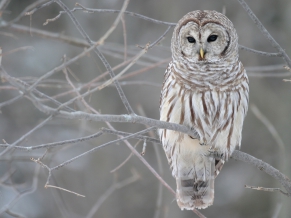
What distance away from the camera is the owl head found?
4.32 meters

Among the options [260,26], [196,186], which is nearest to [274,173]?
[260,26]

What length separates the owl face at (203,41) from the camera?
431 cm

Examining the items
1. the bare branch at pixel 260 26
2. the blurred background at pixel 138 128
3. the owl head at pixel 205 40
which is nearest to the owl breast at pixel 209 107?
the owl head at pixel 205 40

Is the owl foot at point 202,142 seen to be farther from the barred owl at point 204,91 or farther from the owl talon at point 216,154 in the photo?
the owl talon at point 216,154

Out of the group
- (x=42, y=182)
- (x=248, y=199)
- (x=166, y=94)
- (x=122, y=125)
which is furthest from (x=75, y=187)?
(x=166, y=94)

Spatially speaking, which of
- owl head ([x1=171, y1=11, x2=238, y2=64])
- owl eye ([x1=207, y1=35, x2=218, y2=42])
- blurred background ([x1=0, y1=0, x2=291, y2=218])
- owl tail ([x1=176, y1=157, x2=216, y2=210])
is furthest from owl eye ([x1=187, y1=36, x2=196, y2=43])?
blurred background ([x1=0, y1=0, x2=291, y2=218])

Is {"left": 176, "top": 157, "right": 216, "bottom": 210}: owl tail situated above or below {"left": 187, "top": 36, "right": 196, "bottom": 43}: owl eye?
below

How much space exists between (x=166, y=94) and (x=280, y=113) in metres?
4.45

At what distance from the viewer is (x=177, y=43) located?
4555mm

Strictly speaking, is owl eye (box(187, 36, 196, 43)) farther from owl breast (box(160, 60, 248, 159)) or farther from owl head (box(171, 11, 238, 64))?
owl breast (box(160, 60, 248, 159))

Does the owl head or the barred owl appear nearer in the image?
the barred owl

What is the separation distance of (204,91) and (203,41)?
49cm

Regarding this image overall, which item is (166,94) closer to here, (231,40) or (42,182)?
(231,40)

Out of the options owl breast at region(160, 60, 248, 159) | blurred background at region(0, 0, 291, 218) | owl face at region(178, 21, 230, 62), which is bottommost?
blurred background at region(0, 0, 291, 218)
